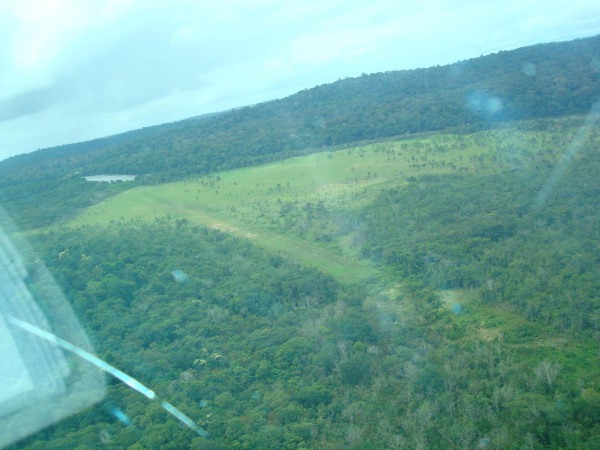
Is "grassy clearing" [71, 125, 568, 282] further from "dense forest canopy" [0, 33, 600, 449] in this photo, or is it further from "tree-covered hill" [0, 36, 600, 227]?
"tree-covered hill" [0, 36, 600, 227]

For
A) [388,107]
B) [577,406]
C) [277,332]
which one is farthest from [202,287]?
[388,107]

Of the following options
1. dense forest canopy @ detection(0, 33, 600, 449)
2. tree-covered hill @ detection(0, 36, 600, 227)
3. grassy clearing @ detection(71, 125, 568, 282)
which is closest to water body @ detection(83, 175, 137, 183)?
tree-covered hill @ detection(0, 36, 600, 227)

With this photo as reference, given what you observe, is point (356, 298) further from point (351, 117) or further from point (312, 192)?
point (351, 117)

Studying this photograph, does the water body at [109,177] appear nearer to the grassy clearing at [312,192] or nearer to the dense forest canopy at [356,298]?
the grassy clearing at [312,192]

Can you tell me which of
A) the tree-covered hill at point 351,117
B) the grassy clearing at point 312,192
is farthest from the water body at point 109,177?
the grassy clearing at point 312,192

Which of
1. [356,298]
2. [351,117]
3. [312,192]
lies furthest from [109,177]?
[356,298]

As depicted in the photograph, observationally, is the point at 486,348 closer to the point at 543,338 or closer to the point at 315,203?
the point at 543,338

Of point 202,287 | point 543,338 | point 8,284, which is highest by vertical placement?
point 8,284
